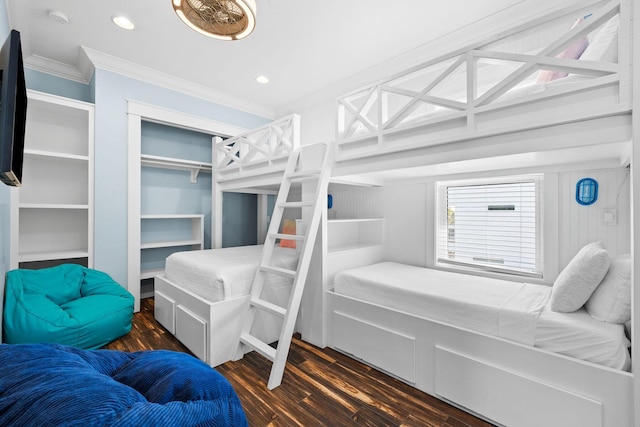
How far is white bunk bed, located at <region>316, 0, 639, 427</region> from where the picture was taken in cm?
118

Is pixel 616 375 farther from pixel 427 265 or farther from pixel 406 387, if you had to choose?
pixel 427 265

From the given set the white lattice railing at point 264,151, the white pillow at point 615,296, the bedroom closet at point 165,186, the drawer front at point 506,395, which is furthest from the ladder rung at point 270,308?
the bedroom closet at point 165,186

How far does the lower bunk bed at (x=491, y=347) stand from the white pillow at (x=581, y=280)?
0.18 ft

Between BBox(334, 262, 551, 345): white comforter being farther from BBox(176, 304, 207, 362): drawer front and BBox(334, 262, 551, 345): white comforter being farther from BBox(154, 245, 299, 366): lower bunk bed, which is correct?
BBox(176, 304, 207, 362): drawer front

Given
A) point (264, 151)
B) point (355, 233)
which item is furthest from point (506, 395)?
point (264, 151)

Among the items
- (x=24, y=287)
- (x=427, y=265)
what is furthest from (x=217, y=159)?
(x=427, y=265)

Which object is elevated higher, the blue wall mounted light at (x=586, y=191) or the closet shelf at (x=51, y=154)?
the closet shelf at (x=51, y=154)

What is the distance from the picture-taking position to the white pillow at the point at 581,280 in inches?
53.6

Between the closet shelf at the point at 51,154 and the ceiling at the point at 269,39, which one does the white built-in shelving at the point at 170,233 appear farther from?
the ceiling at the point at 269,39

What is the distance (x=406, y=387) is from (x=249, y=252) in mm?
1912

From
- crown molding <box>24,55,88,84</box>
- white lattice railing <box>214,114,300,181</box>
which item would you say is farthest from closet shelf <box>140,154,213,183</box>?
crown molding <box>24,55,88,84</box>

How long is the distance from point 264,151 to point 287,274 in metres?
1.43

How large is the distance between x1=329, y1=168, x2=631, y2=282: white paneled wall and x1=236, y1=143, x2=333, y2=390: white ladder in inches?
42.1

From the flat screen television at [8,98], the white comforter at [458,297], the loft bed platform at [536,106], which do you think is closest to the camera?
the flat screen television at [8,98]
